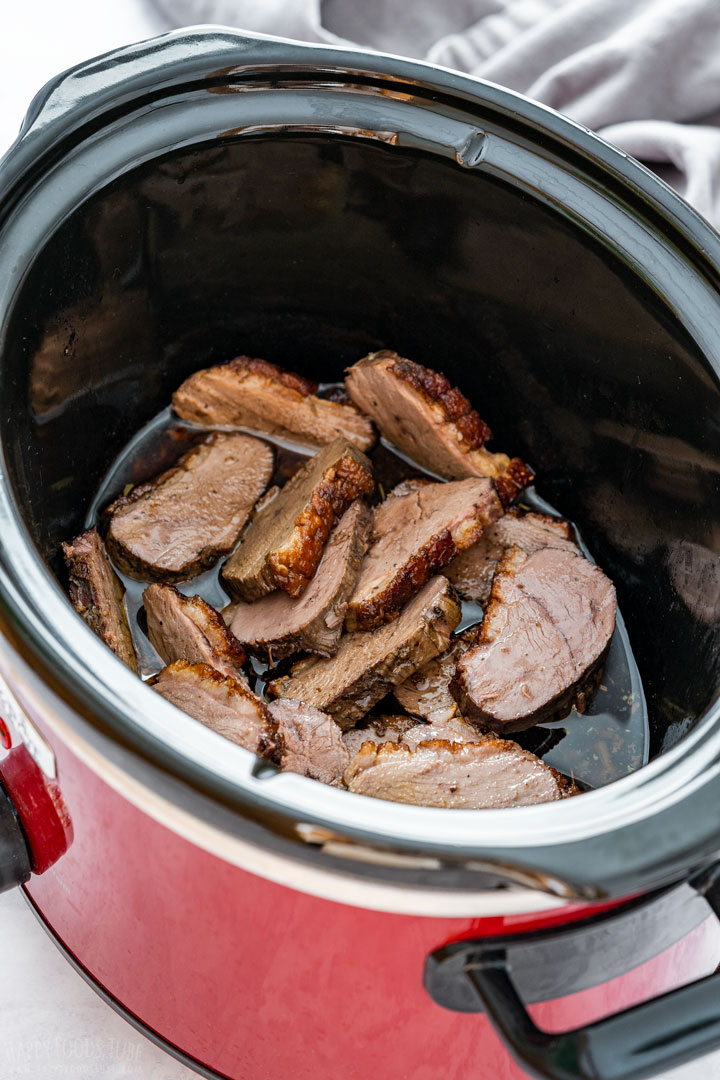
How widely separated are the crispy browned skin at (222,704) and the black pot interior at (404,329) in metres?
0.26

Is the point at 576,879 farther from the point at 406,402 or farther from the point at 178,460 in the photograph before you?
the point at 178,460

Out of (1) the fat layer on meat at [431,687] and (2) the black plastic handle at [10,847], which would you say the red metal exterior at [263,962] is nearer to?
(2) the black plastic handle at [10,847]

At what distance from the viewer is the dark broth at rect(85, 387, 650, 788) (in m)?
1.36

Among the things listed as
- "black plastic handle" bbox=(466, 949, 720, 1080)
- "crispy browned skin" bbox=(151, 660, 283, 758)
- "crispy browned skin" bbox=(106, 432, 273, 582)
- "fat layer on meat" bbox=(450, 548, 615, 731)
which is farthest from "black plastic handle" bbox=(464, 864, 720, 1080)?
"crispy browned skin" bbox=(106, 432, 273, 582)

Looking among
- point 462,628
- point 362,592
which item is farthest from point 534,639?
point 362,592

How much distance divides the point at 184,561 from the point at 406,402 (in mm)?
417

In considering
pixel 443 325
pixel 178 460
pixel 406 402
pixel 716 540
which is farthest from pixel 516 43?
pixel 716 540

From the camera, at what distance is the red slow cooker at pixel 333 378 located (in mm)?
797

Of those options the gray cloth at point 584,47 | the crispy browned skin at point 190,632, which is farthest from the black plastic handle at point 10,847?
the gray cloth at point 584,47

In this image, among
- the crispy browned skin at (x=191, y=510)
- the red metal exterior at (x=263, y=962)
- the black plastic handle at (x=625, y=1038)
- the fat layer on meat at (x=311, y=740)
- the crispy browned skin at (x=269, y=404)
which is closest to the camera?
the black plastic handle at (x=625, y=1038)

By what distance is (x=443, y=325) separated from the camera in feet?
5.31

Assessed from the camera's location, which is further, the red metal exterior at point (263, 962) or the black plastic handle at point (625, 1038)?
the red metal exterior at point (263, 962)

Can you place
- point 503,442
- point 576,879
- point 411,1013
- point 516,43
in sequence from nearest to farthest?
point 576,879 < point 411,1013 < point 503,442 < point 516,43

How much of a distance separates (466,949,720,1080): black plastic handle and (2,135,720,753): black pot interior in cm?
44
